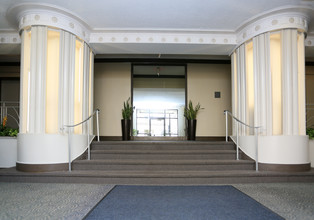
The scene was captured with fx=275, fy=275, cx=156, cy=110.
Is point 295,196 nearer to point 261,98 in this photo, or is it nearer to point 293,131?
point 293,131

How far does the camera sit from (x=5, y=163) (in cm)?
558

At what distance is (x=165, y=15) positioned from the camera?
16.6 ft

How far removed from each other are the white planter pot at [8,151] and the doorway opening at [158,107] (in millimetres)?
7799

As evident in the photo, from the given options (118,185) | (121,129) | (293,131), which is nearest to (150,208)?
(118,185)

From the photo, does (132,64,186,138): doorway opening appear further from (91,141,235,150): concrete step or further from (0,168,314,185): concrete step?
(0,168,314,185): concrete step

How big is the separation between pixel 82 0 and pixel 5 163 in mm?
3590

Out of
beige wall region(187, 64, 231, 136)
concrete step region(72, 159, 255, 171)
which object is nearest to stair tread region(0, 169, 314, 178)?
→ concrete step region(72, 159, 255, 171)

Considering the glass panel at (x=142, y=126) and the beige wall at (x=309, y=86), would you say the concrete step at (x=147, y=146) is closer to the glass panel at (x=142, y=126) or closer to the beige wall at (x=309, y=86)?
the beige wall at (x=309, y=86)

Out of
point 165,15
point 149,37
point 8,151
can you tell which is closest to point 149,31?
point 149,37

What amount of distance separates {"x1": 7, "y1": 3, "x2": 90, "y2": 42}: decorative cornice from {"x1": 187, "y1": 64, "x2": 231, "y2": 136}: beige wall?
4.24 m

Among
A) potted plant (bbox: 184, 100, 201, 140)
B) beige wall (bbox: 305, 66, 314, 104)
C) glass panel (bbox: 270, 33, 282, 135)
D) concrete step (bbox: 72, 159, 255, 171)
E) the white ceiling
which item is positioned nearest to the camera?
the white ceiling

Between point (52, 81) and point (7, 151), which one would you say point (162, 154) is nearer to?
point (52, 81)

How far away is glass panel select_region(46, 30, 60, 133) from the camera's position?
4.94 metres

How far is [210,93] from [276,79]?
3277 mm
